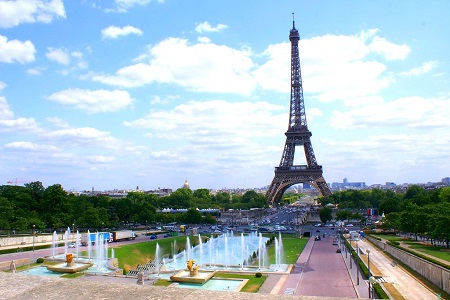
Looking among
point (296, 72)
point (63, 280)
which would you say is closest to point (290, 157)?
point (296, 72)

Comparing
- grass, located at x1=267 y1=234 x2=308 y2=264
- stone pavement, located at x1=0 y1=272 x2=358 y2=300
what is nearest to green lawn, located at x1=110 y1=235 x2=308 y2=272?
grass, located at x1=267 y1=234 x2=308 y2=264

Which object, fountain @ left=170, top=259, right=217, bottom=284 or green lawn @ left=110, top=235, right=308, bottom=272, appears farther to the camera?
green lawn @ left=110, top=235, right=308, bottom=272

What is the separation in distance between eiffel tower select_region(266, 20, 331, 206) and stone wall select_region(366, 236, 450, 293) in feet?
224

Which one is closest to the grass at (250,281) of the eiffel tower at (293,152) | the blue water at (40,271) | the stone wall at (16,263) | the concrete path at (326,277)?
the concrete path at (326,277)

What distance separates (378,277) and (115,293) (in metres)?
24.5

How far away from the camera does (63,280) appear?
20.2ft

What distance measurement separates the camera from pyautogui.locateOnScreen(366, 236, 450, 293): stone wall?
2179 cm

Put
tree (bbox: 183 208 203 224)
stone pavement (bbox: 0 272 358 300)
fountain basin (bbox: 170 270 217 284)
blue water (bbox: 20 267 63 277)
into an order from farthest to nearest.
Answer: tree (bbox: 183 208 203 224) → blue water (bbox: 20 267 63 277) → fountain basin (bbox: 170 270 217 284) → stone pavement (bbox: 0 272 358 300)

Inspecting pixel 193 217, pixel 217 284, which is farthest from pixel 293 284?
pixel 193 217

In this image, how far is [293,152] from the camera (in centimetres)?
10956

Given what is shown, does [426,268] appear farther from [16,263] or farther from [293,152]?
[293,152]

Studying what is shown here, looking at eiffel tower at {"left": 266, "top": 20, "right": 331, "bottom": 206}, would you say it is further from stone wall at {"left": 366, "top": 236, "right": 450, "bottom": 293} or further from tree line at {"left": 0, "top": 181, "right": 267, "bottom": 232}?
stone wall at {"left": 366, "top": 236, "right": 450, "bottom": 293}

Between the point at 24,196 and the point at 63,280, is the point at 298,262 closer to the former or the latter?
the point at 63,280

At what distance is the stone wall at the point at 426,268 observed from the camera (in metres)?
21.8
